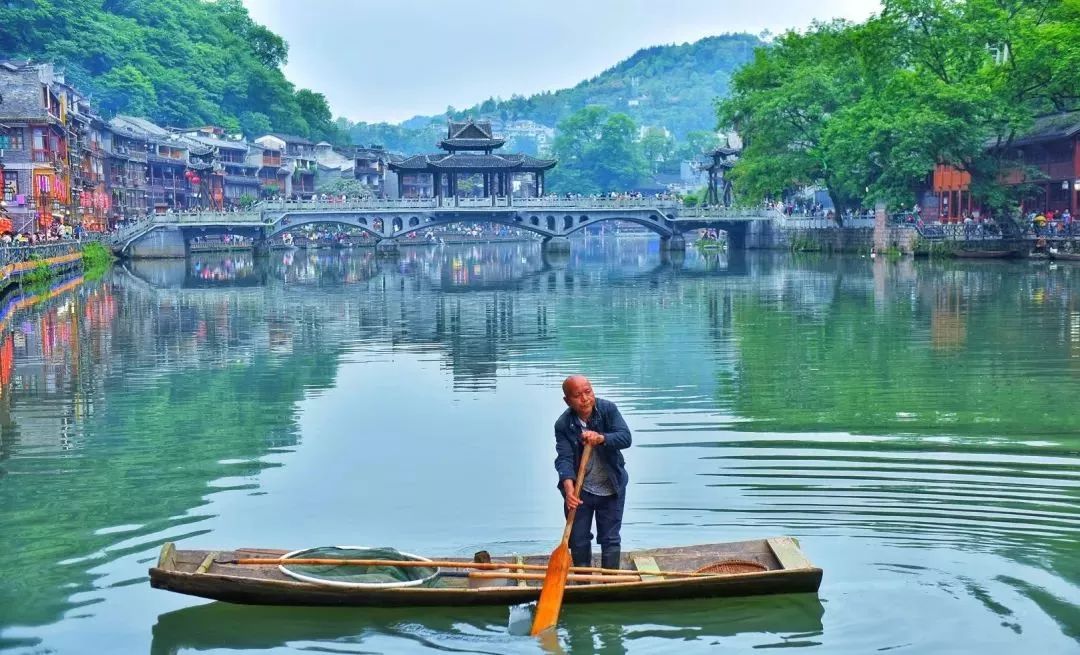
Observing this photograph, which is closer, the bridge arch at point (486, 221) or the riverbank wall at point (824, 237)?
the riverbank wall at point (824, 237)

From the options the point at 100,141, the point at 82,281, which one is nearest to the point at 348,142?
the point at 100,141

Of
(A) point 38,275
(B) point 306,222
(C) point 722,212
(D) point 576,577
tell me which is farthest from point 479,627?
(C) point 722,212

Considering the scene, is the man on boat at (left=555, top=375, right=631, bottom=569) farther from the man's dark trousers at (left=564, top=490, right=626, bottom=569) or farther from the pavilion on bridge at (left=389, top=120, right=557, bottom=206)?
the pavilion on bridge at (left=389, top=120, right=557, bottom=206)

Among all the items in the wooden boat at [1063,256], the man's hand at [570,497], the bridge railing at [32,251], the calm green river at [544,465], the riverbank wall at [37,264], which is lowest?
the calm green river at [544,465]

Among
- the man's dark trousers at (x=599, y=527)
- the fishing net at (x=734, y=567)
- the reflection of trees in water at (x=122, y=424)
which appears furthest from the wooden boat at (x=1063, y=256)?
the man's dark trousers at (x=599, y=527)

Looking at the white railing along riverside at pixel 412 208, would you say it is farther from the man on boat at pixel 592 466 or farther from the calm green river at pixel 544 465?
the man on boat at pixel 592 466

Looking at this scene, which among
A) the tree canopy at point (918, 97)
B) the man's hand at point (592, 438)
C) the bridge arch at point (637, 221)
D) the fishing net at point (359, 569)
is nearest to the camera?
the man's hand at point (592, 438)

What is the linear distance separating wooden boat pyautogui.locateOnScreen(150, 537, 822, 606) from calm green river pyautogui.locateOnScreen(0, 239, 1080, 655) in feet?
0.90

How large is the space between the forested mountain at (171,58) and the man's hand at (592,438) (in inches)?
4186

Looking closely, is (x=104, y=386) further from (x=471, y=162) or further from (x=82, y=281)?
(x=471, y=162)

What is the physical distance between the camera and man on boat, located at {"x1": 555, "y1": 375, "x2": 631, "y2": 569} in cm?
1035

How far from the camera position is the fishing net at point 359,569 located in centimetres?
1069

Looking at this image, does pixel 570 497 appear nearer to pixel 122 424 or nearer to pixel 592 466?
pixel 592 466

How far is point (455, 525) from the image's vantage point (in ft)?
44.4
